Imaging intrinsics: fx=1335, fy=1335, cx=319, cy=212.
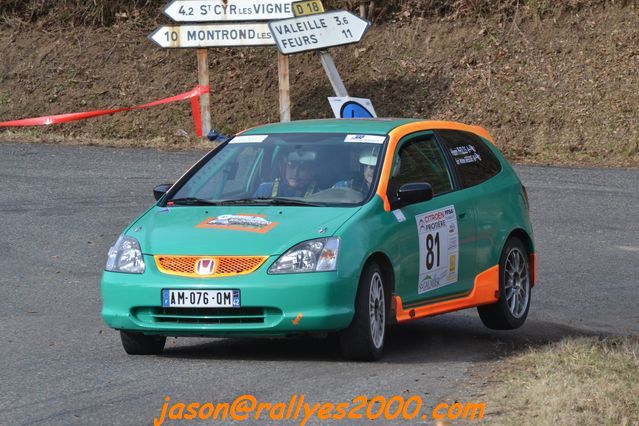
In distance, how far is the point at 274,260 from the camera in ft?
27.2

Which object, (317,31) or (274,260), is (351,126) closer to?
(274,260)

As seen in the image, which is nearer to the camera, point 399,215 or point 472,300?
point 399,215

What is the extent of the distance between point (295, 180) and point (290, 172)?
0.11 metres

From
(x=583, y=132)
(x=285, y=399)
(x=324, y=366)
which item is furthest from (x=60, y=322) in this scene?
(x=583, y=132)

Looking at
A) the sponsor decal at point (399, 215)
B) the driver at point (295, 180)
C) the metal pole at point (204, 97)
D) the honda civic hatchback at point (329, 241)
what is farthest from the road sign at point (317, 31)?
the sponsor decal at point (399, 215)

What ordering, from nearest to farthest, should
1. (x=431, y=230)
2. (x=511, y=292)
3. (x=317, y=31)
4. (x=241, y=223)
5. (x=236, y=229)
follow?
(x=236, y=229) < (x=241, y=223) < (x=431, y=230) < (x=511, y=292) < (x=317, y=31)

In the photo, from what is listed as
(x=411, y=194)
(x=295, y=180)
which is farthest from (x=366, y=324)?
(x=295, y=180)

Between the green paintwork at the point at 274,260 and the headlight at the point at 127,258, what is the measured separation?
5 cm

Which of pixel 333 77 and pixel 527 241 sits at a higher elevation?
pixel 527 241

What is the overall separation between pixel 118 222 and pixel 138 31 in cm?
1334

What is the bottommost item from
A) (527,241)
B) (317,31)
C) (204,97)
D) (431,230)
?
(204,97)

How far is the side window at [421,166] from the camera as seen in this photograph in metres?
9.38

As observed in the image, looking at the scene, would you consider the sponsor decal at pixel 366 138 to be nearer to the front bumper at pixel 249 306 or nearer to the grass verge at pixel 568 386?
the front bumper at pixel 249 306

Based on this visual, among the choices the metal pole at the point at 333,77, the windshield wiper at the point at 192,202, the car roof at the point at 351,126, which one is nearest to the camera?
the windshield wiper at the point at 192,202
